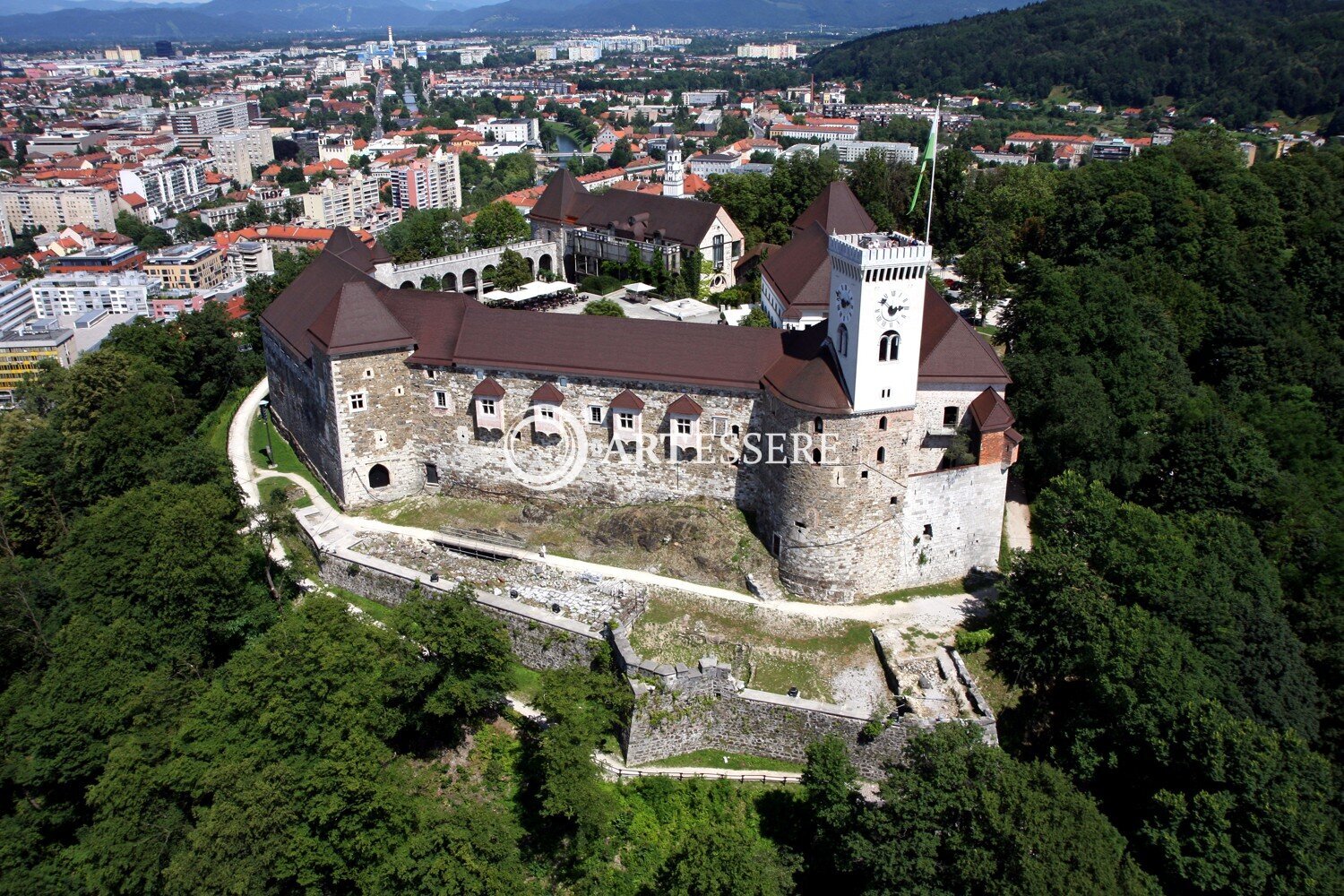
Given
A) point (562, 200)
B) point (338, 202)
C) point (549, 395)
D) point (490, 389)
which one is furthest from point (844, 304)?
point (338, 202)

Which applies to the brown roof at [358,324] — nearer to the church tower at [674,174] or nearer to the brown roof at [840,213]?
the brown roof at [840,213]

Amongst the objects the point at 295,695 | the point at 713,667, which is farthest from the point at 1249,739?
the point at 295,695

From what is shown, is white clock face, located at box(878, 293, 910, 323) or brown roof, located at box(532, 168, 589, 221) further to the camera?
brown roof, located at box(532, 168, 589, 221)

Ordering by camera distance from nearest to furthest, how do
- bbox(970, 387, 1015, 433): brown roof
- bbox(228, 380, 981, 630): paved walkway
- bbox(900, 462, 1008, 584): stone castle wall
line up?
1. bbox(228, 380, 981, 630): paved walkway
2. bbox(900, 462, 1008, 584): stone castle wall
3. bbox(970, 387, 1015, 433): brown roof

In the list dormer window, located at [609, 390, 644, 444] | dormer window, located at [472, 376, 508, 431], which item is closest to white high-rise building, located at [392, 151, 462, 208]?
dormer window, located at [472, 376, 508, 431]

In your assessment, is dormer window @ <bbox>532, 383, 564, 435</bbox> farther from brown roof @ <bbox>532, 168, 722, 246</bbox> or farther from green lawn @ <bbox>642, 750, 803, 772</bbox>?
brown roof @ <bbox>532, 168, 722, 246</bbox>

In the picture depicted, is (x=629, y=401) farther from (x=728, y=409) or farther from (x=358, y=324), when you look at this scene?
(x=358, y=324)

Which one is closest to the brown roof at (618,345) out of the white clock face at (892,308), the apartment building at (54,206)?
the white clock face at (892,308)
